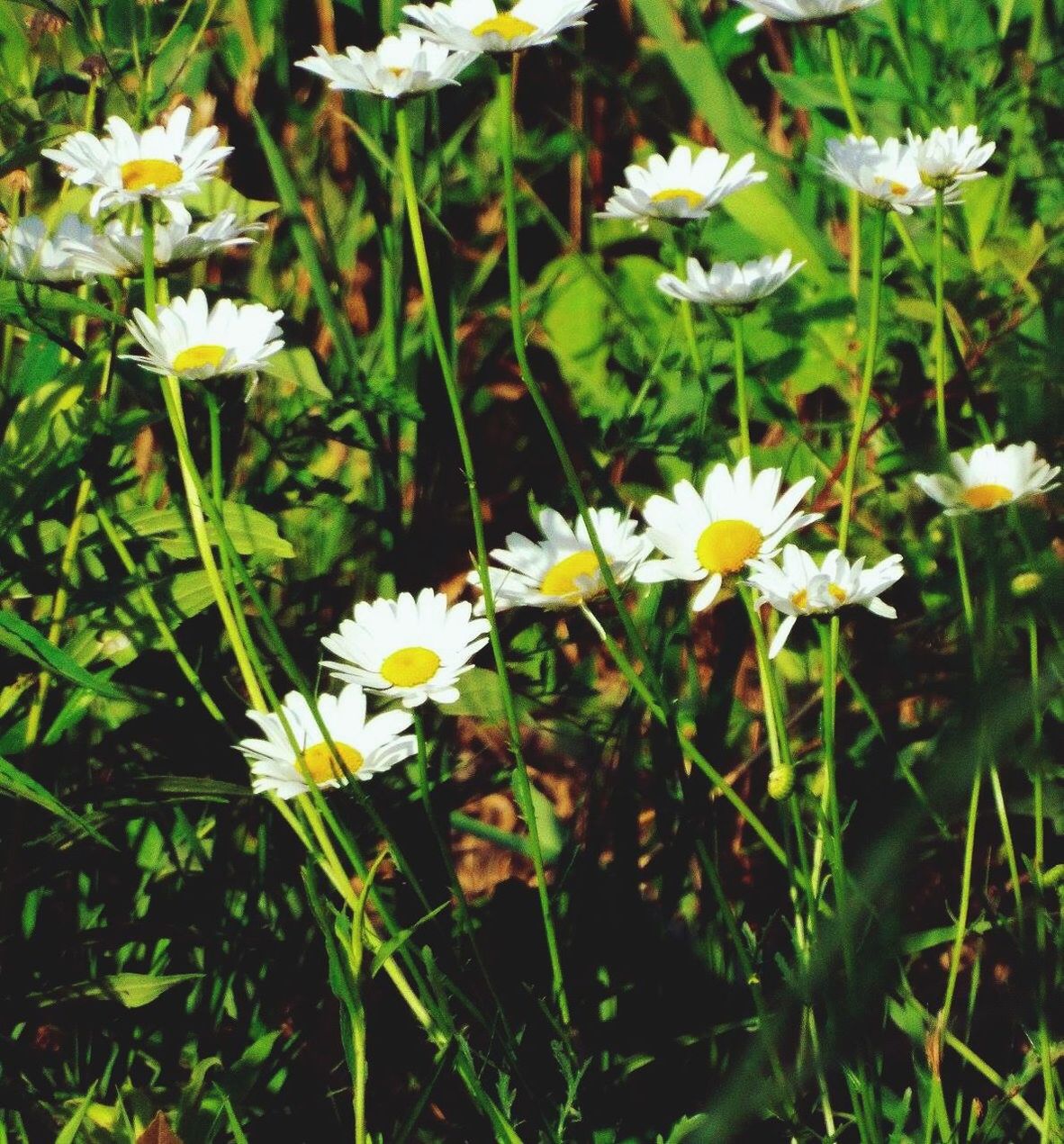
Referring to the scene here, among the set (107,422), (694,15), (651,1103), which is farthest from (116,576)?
(694,15)

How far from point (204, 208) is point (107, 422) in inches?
10.2

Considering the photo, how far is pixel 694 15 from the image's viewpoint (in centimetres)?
141

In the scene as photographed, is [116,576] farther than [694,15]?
No

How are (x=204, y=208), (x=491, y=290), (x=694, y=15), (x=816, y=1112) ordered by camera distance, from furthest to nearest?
(x=491, y=290), (x=694, y=15), (x=204, y=208), (x=816, y=1112)

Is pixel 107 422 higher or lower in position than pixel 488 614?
higher

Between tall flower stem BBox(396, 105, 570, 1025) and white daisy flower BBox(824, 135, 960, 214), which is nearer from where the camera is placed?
tall flower stem BBox(396, 105, 570, 1025)

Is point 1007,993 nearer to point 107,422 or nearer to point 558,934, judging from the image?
point 558,934

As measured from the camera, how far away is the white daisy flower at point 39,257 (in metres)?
0.87

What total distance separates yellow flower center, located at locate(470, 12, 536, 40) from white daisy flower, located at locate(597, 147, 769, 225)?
0.14m

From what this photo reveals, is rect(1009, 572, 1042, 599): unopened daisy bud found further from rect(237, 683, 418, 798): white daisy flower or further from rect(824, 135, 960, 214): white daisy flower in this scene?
rect(237, 683, 418, 798): white daisy flower

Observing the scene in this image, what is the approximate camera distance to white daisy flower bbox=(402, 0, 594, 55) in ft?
2.25

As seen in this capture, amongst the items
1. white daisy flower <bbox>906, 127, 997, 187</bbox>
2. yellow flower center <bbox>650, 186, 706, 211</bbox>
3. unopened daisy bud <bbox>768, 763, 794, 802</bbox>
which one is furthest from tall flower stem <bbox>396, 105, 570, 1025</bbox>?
white daisy flower <bbox>906, 127, 997, 187</bbox>

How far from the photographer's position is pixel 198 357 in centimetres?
76

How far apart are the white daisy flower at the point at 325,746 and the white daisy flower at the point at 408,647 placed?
20 millimetres
